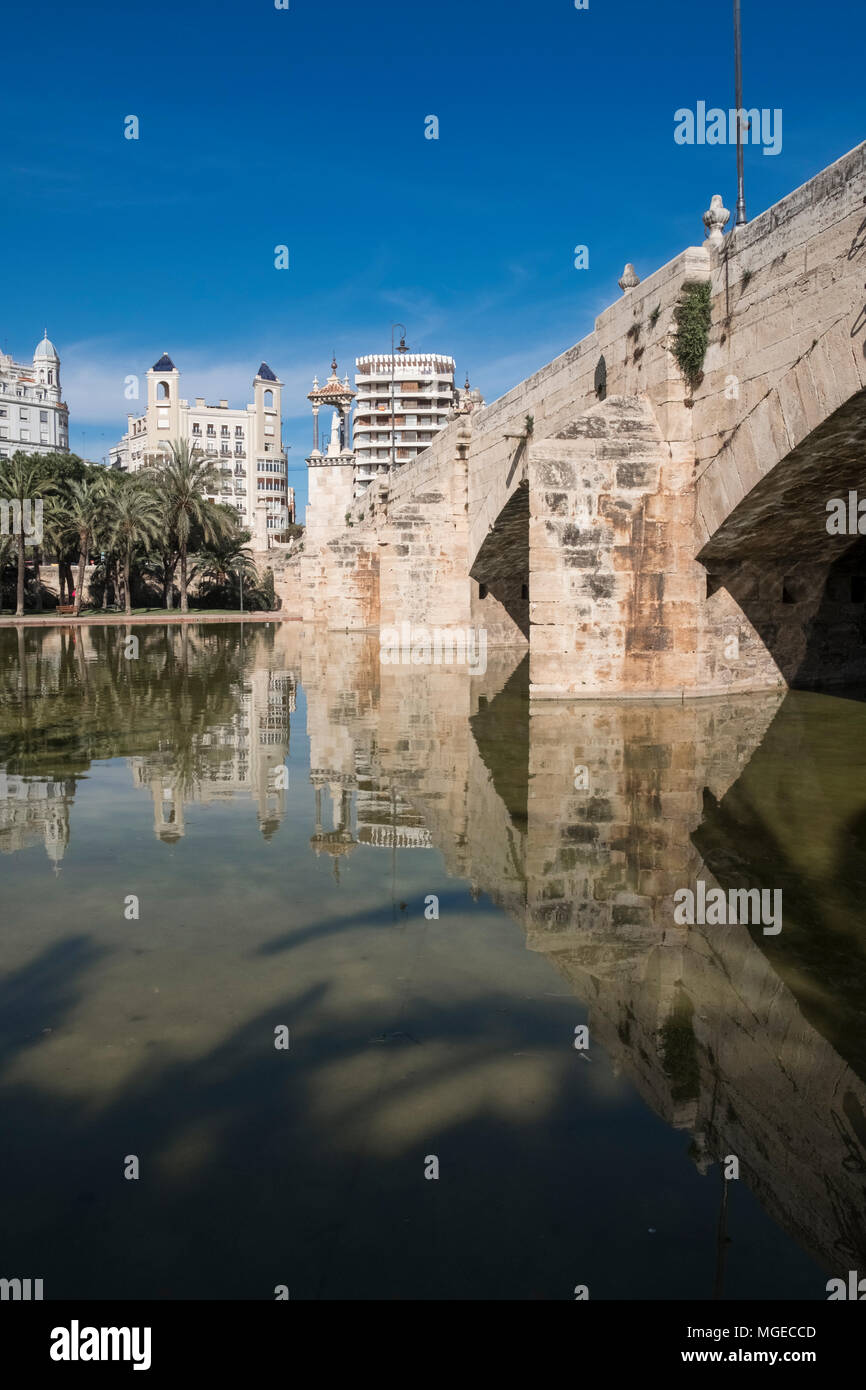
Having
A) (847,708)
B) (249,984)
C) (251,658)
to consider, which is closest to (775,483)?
(847,708)

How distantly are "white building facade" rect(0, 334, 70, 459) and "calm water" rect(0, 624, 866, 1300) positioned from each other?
106 metres

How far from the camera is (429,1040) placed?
2.96m

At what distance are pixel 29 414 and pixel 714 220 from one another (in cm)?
10839

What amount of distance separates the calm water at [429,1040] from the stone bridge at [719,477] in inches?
183

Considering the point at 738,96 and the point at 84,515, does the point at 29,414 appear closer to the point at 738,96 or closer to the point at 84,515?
the point at 84,515

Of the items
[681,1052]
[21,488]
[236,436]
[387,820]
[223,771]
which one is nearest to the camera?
[681,1052]

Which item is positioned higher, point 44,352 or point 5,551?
point 44,352

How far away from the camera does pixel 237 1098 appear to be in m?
2.64

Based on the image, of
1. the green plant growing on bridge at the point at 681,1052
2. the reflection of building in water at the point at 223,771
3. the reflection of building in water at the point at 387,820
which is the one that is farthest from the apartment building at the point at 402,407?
the green plant growing on bridge at the point at 681,1052

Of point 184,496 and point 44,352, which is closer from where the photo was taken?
point 184,496

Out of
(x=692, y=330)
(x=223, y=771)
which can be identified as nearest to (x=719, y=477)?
(x=692, y=330)

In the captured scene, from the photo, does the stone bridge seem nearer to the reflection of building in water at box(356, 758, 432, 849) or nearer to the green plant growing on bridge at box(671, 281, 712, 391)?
the green plant growing on bridge at box(671, 281, 712, 391)

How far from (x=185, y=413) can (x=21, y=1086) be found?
106360mm

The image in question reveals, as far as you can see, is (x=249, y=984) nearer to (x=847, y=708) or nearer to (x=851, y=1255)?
(x=851, y=1255)
